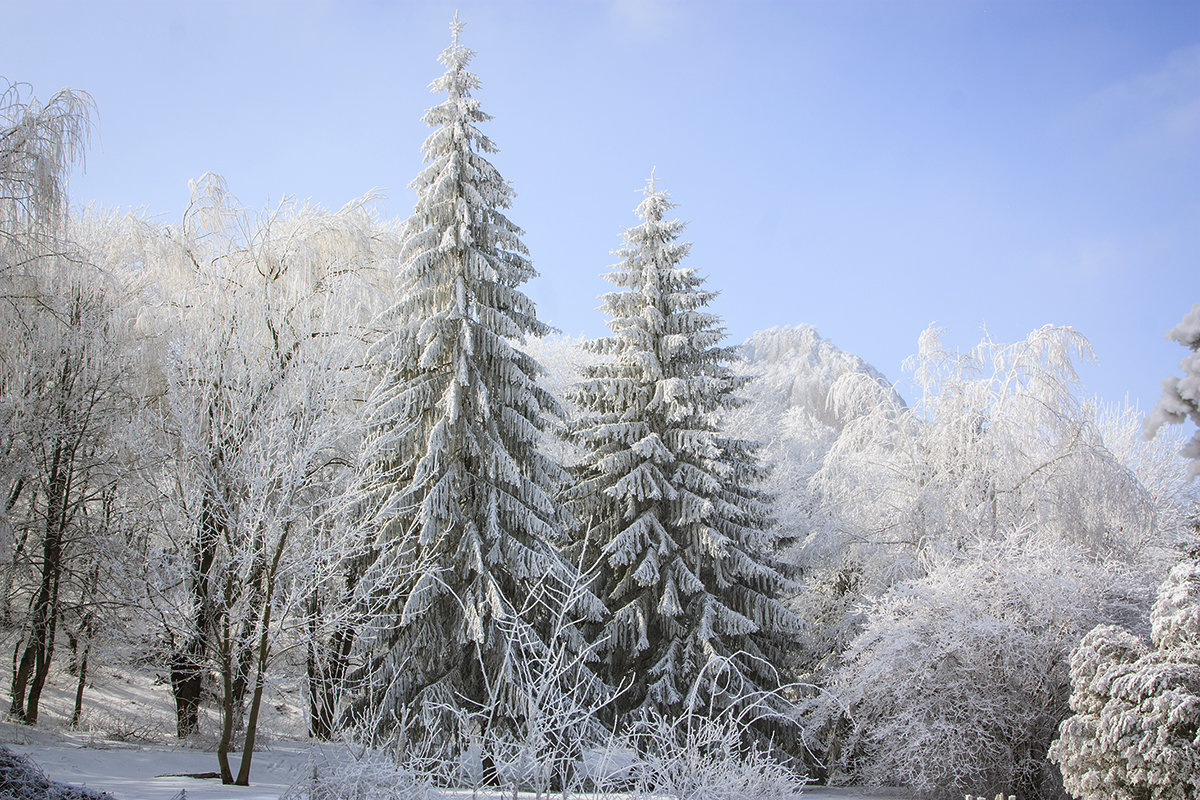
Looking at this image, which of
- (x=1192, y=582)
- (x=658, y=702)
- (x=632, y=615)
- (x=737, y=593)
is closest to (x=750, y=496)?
(x=737, y=593)

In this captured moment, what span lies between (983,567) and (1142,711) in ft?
12.5

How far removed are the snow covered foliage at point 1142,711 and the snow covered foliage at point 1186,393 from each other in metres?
6.56

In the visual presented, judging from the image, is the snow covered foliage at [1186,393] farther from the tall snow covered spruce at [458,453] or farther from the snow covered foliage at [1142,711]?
the tall snow covered spruce at [458,453]

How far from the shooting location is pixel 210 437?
1017 cm

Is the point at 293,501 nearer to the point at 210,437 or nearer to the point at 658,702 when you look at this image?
the point at 210,437

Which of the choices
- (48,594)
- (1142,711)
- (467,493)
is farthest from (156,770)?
(1142,711)

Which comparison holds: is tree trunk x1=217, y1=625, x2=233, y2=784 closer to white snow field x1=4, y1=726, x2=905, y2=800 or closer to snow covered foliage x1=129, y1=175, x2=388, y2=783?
snow covered foliage x1=129, y1=175, x2=388, y2=783

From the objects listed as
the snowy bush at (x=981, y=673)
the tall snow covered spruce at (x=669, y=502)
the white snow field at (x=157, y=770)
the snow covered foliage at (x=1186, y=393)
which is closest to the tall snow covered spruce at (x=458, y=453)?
the tall snow covered spruce at (x=669, y=502)

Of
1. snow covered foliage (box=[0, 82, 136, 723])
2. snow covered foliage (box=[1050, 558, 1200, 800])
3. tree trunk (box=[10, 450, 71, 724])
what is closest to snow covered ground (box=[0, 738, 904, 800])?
tree trunk (box=[10, 450, 71, 724])

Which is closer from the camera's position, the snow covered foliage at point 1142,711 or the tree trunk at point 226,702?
the tree trunk at point 226,702

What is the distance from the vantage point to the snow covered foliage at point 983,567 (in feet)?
41.3

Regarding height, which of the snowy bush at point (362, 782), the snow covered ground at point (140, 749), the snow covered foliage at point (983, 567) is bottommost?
the snow covered ground at point (140, 749)

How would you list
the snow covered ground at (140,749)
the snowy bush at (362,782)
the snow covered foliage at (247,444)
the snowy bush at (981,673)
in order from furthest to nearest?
the snowy bush at (981,673), the snow covered foliage at (247,444), the snow covered ground at (140,749), the snowy bush at (362,782)

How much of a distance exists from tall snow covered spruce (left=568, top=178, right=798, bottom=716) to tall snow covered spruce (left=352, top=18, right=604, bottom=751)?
143cm
